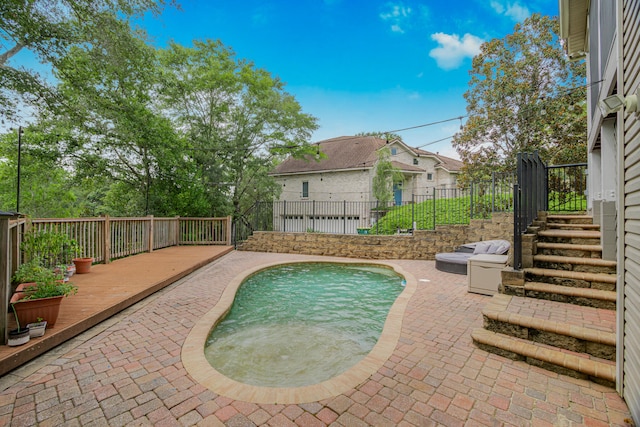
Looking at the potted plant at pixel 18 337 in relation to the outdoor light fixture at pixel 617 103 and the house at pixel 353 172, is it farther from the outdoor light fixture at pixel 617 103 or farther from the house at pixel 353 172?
the house at pixel 353 172

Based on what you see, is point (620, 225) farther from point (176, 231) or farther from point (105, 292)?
point (176, 231)

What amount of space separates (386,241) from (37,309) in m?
8.35

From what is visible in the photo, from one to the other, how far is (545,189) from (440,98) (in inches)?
403

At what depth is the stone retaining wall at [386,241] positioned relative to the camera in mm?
7882

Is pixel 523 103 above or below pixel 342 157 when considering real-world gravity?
above

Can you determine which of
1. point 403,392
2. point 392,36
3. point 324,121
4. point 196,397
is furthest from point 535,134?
point 196,397

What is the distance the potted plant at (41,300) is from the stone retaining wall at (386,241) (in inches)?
308

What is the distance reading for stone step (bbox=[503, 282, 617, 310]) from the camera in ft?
10.6

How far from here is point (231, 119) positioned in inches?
564

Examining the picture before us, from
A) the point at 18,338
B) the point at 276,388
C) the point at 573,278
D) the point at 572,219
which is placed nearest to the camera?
the point at 276,388

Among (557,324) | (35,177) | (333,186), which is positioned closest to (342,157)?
(333,186)

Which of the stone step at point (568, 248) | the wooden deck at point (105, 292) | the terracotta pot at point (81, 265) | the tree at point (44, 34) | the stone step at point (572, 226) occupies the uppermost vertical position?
the tree at point (44, 34)

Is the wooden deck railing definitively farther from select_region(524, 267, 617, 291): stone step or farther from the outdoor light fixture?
select_region(524, 267, 617, 291): stone step

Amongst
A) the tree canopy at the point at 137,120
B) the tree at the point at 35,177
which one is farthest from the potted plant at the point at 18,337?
the tree at the point at 35,177
